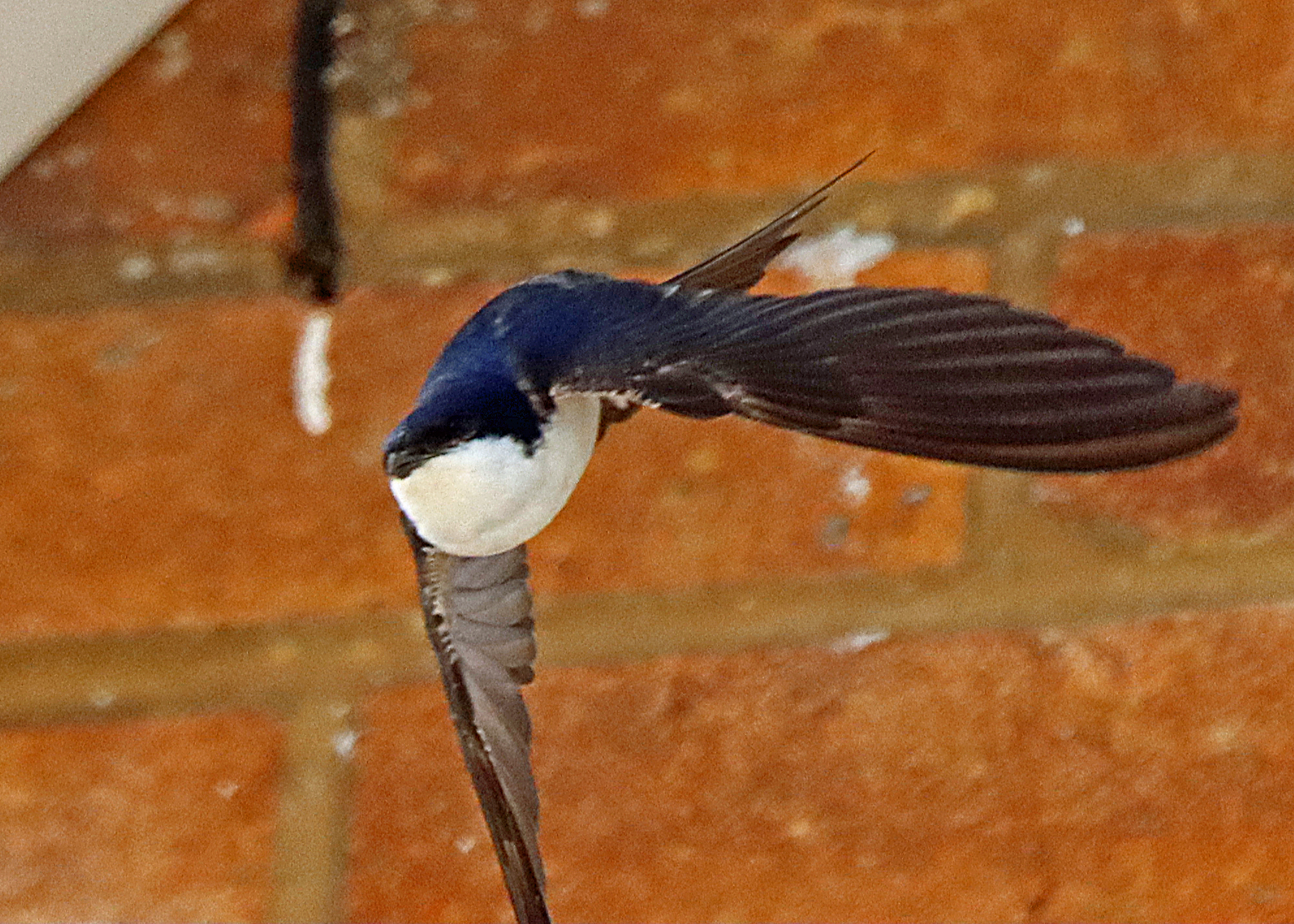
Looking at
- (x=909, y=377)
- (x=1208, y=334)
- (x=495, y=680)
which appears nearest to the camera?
(x=909, y=377)

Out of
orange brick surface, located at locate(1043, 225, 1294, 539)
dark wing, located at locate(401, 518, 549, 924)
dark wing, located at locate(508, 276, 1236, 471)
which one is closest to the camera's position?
dark wing, located at locate(508, 276, 1236, 471)

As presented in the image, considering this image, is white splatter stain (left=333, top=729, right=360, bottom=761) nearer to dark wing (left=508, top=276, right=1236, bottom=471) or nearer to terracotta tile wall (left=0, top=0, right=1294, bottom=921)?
terracotta tile wall (left=0, top=0, right=1294, bottom=921)

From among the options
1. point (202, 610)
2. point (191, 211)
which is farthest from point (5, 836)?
point (191, 211)

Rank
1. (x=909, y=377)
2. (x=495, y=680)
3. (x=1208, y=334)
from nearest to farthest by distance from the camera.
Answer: (x=909, y=377) → (x=495, y=680) → (x=1208, y=334)

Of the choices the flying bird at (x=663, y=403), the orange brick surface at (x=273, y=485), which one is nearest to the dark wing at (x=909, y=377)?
the flying bird at (x=663, y=403)

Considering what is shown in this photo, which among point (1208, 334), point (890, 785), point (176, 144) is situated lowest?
point (890, 785)

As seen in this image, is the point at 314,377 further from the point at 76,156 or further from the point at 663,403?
the point at 663,403

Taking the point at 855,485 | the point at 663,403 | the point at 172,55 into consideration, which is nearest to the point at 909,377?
the point at 663,403

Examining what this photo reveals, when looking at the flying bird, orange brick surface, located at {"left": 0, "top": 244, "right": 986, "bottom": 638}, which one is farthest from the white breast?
orange brick surface, located at {"left": 0, "top": 244, "right": 986, "bottom": 638}
